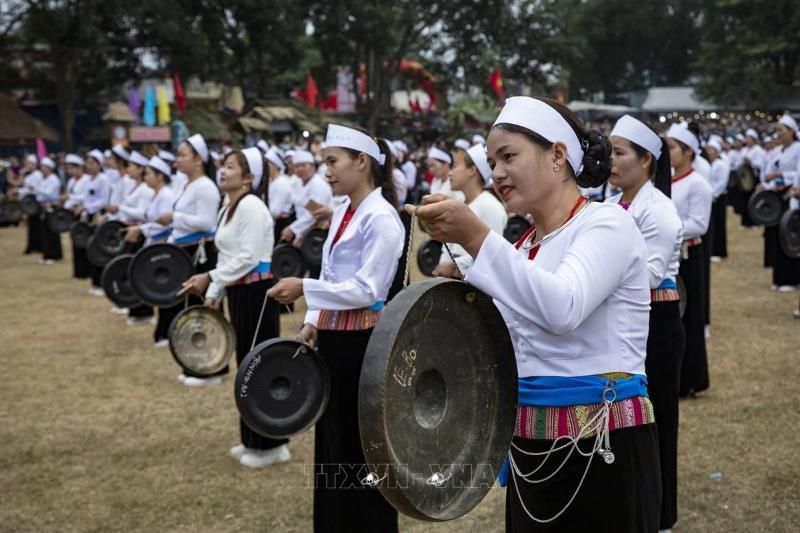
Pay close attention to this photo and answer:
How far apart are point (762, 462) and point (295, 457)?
2926 mm

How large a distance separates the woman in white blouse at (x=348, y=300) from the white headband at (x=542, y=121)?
1705mm

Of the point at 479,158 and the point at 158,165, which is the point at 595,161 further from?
the point at 158,165

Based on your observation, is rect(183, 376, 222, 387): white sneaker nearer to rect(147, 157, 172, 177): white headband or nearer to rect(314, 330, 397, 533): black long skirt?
rect(147, 157, 172, 177): white headband

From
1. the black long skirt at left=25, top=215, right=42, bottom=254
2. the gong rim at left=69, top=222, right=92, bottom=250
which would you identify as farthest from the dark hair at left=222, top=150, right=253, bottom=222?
the black long skirt at left=25, top=215, right=42, bottom=254

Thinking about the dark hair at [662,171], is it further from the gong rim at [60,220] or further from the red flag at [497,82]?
the red flag at [497,82]

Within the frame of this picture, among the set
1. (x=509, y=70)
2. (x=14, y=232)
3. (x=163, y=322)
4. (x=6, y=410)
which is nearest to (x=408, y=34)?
(x=509, y=70)

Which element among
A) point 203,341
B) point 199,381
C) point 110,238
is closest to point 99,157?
point 110,238

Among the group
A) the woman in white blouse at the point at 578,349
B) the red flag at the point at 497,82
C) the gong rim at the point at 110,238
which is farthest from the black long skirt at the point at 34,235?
the red flag at the point at 497,82

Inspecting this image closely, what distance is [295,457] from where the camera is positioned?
232 inches

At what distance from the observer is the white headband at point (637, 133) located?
4.36 metres

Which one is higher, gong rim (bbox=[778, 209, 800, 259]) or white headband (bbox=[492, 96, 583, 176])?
white headband (bbox=[492, 96, 583, 176])

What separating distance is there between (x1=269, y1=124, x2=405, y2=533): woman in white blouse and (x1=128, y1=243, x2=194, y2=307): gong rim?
3539 millimetres

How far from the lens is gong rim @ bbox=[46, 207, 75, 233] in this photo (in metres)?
15.7

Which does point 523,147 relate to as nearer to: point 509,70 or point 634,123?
point 634,123
